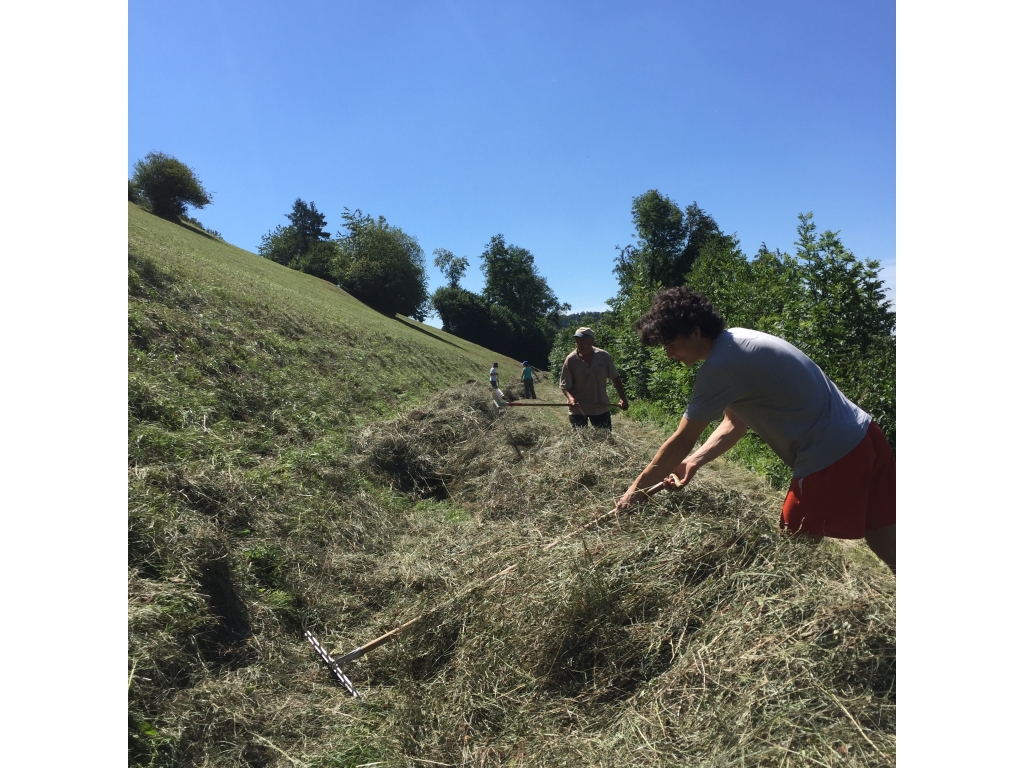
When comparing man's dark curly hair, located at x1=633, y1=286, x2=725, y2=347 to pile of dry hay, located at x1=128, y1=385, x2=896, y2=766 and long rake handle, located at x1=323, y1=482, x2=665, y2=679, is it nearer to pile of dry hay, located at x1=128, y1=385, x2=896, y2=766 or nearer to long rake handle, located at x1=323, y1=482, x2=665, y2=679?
long rake handle, located at x1=323, y1=482, x2=665, y2=679

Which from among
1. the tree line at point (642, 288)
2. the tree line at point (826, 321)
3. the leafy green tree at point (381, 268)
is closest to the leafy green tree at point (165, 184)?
the tree line at point (642, 288)

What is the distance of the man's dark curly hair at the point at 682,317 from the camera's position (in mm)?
2645

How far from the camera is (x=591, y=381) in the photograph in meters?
6.70

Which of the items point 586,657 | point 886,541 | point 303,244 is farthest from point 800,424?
point 303,244

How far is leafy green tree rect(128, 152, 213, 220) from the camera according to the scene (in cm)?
3519

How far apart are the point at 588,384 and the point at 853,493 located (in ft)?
14.1

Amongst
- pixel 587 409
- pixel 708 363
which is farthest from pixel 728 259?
pixel 708 363

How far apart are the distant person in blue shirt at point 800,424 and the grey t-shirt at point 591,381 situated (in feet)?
13.0

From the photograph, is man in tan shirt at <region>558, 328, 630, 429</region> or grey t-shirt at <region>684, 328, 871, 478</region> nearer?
grey t-shirt at <region>684, 328, 871, 478</region>

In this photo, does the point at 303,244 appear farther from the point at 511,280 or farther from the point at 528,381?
the point at 528,381

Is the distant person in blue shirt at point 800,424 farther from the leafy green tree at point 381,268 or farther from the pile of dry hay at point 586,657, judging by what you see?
the leafy green tree at point 381,268

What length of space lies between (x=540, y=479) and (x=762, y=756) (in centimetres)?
348

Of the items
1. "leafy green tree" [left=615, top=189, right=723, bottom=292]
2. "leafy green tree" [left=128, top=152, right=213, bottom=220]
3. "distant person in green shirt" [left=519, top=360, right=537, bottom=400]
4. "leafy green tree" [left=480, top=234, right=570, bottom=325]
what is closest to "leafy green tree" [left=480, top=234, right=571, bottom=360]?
"leafy green tree" [left=480, top=234, right=570, bottom=325]

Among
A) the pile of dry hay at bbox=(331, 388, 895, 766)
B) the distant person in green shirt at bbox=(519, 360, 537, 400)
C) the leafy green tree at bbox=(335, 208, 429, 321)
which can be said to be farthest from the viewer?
the leafy green tree at bbox=(335, 208, 429, 321)
